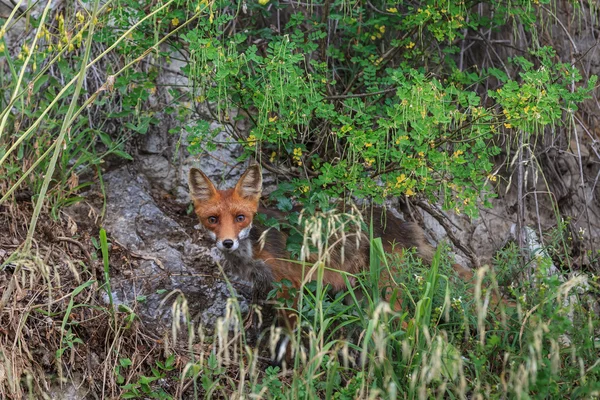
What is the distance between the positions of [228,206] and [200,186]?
0.28 meters

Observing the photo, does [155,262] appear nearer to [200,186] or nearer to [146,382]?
[200,186]

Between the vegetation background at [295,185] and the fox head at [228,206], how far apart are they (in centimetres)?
25

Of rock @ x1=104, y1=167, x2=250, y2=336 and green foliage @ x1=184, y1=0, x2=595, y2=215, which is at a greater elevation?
green foliage @ x1=184, y1=0, x2=595, y2=215

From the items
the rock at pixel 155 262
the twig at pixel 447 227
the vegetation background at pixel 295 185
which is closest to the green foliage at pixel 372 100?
the vegetation background at pixel 295 185

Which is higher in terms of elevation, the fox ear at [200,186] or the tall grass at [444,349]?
the fox ear at [200,186]

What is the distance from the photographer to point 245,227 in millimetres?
5094

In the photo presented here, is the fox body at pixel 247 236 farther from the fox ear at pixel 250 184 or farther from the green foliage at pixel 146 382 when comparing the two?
the green foliage at pixel 146 382

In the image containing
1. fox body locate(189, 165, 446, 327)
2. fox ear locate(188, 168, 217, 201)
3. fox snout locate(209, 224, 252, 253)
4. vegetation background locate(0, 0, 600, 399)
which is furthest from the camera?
fox ear locate(188, 168, 217, 201)

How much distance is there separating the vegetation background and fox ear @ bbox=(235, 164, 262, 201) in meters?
0.16

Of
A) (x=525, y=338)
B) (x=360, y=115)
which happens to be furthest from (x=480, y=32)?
(x=525, y=338)

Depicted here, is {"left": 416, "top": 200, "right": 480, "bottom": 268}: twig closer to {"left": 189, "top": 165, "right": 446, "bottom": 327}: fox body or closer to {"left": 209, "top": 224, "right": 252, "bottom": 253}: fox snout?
{"left": 189, "top": 165, "right": 446, "bottom": 327}: fox body

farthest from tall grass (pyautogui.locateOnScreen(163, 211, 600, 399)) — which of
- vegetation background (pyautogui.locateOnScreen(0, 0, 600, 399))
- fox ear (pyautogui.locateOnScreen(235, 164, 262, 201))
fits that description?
fox ear (pyautogui.locateOnScreen(235, 164, 262, 201))

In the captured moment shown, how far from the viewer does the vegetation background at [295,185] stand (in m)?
3.79

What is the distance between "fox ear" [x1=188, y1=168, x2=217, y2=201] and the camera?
518 cm
